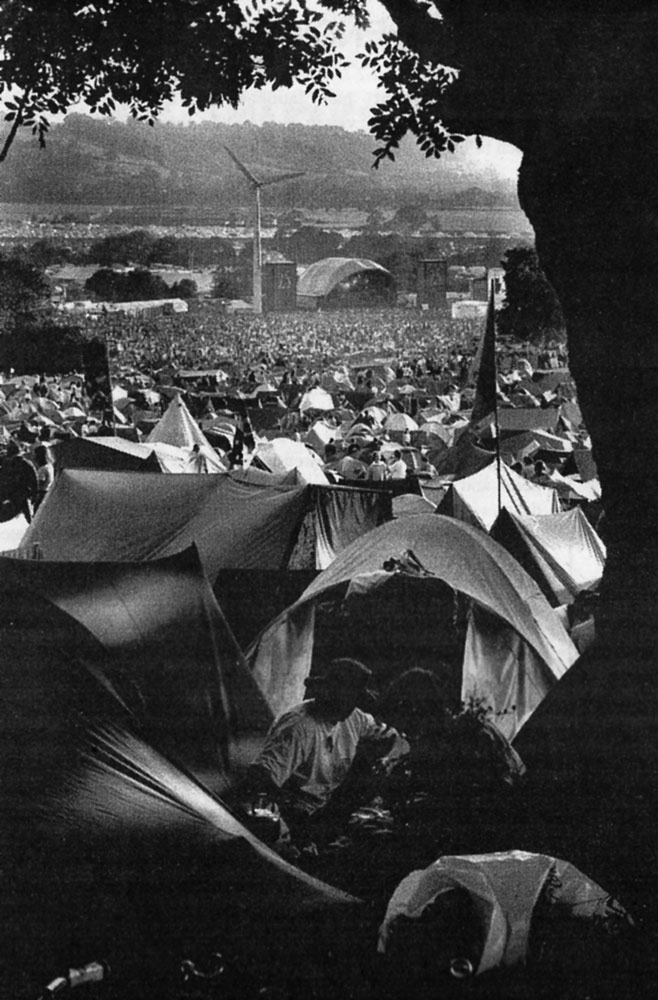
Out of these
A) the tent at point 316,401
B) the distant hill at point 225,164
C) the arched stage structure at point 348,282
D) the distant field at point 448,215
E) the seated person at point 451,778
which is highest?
the distant hill at point 225,164

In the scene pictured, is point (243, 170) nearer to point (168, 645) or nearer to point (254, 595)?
point (254, 595)

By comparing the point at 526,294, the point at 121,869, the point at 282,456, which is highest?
the point at 526,294

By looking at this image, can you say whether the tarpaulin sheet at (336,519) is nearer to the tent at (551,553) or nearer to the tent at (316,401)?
the tent at (551,553)

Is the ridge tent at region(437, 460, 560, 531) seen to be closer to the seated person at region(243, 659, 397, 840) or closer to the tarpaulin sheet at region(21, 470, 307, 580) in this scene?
the tarpaulin sheet at region(21, 470, 307, 580)

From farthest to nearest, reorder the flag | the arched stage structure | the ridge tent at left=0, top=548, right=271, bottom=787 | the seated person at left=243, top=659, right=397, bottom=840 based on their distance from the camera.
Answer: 1. the arched stage structure
2. the flag
3. the ridge tent at left=0, top=548, right=271, bottom=787
4. the seated person at left=243, top=659, right=397, bottom=840

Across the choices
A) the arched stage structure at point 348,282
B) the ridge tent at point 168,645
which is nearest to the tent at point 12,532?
the ridge tent at point 168,645

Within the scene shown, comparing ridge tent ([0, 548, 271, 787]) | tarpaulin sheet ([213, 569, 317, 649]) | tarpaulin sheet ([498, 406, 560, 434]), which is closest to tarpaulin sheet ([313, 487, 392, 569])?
tarpaulin sheet ([213, 569, 317, 649])

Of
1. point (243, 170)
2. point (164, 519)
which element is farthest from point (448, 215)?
point (164, 519)
